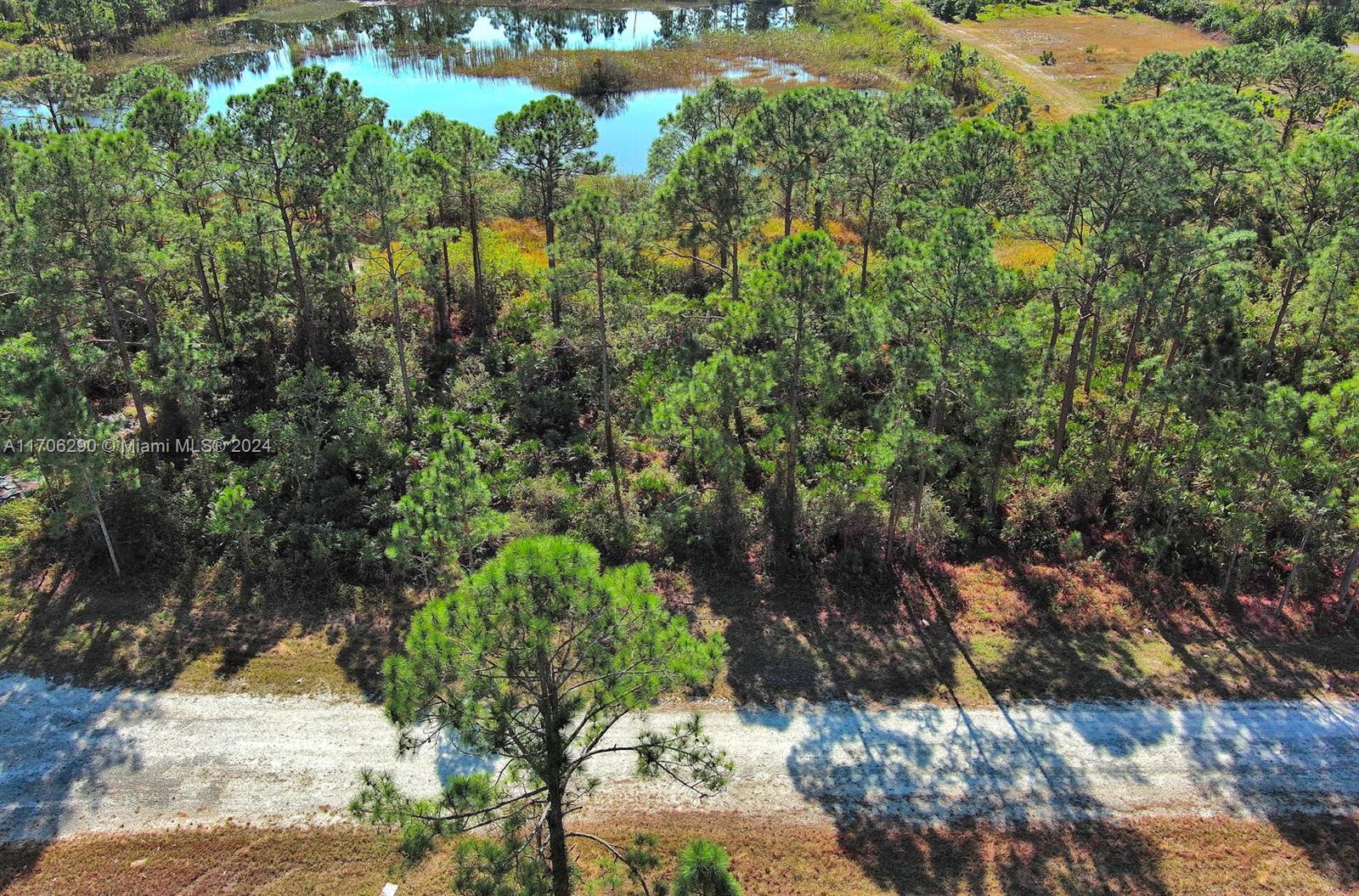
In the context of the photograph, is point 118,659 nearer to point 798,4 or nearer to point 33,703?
point 33,703

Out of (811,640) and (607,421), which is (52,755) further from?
(811,640)

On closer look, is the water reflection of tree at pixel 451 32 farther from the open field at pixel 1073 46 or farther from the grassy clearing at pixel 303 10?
the open field at pixel 1073 46

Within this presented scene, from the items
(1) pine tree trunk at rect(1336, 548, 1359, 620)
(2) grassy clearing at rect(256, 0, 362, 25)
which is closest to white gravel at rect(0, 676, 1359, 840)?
(1) pine tree trunk at rect(1336, 548, 1359, 620)

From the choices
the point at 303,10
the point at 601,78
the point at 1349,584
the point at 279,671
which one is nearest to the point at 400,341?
the point at 279,671

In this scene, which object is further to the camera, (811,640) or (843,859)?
(811,640)

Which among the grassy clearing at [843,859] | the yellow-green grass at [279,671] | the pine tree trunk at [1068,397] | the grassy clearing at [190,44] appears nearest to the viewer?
the grassy clearing at [843,859]

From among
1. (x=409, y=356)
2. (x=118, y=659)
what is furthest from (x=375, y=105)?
(x=118, y=659)

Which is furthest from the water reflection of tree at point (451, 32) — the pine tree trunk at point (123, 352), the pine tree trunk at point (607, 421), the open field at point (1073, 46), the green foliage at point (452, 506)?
the green foliage at point (452, 506)
